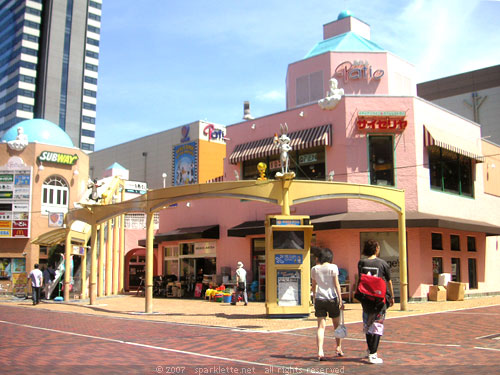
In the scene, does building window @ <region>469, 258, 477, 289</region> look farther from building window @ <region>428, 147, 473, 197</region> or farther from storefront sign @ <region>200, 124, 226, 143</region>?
storefront sign @ <region>200, 124, 226, 143</region>

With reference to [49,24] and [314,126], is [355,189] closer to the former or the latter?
[314,126]

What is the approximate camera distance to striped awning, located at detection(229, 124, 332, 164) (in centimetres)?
2117

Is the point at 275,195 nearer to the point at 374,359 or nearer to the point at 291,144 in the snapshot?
the point at 374,359

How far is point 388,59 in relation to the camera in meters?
23.7

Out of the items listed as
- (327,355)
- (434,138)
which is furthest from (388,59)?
(327,355)

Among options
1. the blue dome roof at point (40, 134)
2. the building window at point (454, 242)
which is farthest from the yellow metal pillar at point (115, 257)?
the building window at point (454, 242)

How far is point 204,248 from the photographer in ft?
83.3

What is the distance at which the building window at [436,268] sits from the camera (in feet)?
67.2

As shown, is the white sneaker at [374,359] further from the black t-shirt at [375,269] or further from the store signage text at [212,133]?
the store signage text at [212,133]

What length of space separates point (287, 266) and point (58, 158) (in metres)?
25.0

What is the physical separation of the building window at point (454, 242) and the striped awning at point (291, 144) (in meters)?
6.50

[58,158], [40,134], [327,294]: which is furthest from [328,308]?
[40,134]

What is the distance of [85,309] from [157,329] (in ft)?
22.5

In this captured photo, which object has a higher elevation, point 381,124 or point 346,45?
point 346,45
